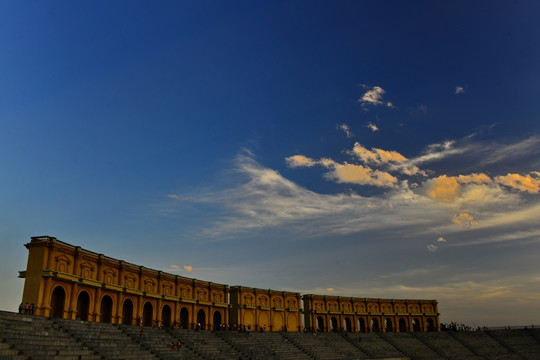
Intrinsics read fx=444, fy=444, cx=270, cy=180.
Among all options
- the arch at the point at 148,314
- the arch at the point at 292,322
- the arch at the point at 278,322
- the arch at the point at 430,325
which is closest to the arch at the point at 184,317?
the arch at the point at 148,314

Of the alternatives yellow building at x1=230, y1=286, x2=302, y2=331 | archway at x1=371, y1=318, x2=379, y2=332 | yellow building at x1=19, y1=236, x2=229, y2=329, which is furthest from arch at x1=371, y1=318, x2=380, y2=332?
yellow building at x1=19, y1=236, x2=229, y2=329

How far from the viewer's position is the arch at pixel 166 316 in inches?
2151

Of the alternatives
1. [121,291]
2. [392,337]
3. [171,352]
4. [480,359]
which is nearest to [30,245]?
[121,291]

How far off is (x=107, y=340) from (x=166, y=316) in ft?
63.1

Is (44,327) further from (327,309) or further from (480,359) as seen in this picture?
(480,359)

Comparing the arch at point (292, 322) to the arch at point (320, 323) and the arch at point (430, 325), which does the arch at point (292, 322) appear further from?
the arch at point (430, 325)

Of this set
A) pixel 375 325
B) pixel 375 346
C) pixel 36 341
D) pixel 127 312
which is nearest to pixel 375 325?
pixel 375 325

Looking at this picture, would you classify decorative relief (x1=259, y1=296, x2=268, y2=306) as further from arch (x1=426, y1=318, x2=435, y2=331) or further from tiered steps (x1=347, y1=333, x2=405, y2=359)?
arch (x1=426, y1=318, x2=435, y2=331)

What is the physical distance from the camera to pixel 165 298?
5328 cm

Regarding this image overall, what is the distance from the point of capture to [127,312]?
49.2 metres

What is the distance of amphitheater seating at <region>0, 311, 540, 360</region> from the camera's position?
30.0 m

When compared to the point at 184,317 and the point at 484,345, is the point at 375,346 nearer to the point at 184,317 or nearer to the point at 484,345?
the point at 484,345

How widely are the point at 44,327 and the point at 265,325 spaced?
40.2 meters

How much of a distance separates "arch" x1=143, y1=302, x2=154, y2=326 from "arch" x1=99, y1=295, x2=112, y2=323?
5.97 metres
